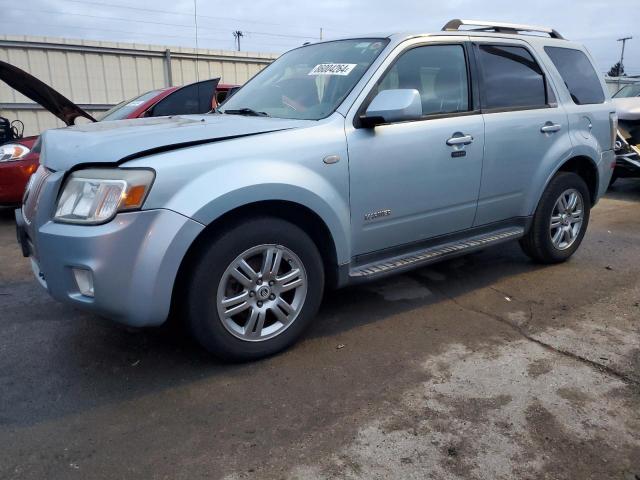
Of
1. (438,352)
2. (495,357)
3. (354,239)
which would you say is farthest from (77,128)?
(495,357)

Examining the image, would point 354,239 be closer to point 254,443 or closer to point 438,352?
point 438,352

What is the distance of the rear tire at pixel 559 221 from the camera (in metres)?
4.37

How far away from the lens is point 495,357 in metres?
3.03

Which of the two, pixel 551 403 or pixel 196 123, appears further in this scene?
pixel 196 123

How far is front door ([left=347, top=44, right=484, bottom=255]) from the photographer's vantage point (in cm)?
319

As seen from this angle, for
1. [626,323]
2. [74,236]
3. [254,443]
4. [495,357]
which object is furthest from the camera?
[626,323]

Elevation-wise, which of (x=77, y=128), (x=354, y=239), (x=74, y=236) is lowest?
(x=354, y=239)

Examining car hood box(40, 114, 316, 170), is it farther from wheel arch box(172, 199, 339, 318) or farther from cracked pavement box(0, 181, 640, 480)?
cracked pavement box(0, 181, 640, 480)

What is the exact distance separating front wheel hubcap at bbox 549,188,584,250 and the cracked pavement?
0.67m

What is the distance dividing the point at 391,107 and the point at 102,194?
1601 millimetres

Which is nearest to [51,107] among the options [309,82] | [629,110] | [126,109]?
[126,109]

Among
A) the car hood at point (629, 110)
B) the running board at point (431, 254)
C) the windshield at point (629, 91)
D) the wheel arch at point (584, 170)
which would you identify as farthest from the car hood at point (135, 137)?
the windshield at point (629, 91)

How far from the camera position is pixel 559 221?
4.54 m

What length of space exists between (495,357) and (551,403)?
1.60 ft
